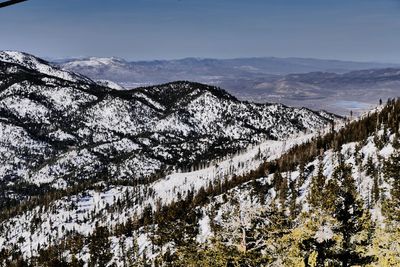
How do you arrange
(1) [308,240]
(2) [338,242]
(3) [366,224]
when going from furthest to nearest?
(3) [366,224] → (2) [338,242] → (1) [308,240]

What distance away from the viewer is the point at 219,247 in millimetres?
45031

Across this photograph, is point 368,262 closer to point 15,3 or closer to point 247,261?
point 247,261

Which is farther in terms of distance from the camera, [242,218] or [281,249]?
[281,249]

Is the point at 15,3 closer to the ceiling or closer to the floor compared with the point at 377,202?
closer to the ceiling

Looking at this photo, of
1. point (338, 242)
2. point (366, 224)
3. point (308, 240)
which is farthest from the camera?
point (366, 224)

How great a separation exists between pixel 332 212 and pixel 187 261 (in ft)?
109

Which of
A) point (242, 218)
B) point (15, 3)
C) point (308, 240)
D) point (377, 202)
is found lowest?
point (377, 202)

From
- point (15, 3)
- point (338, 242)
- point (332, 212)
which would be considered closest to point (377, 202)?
point (332, 212)

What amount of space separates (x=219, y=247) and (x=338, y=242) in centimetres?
2443

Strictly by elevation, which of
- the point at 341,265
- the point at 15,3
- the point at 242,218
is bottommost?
the point at 341,265

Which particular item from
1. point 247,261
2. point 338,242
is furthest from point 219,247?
point 338,242

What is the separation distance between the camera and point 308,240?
2157 inches

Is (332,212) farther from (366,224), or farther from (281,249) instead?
(281,249)

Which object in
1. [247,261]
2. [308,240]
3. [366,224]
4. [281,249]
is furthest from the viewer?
[366,224]
